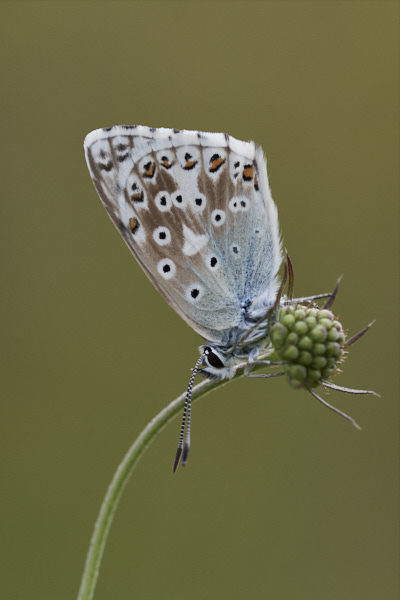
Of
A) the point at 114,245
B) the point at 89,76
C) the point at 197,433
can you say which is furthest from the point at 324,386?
the point at 89,76

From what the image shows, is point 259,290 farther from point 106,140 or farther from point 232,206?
point 106,140

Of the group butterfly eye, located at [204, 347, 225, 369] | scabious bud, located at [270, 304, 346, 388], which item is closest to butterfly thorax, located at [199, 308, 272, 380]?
butterfly eye, located at [204, 347, 225, 369]

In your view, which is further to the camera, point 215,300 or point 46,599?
point 46,599

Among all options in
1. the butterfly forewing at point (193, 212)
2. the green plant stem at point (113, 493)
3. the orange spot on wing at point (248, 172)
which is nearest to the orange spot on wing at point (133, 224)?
the butterfly forewing at point (193, 212)

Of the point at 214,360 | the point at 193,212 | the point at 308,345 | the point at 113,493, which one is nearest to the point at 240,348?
the point at 214,360

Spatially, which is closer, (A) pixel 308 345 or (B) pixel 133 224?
(A) pixel 308 345

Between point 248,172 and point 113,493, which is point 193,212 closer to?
point 248,172

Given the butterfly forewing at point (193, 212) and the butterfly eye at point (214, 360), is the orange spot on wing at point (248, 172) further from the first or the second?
the butterfly eye at point (214, 360)
